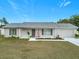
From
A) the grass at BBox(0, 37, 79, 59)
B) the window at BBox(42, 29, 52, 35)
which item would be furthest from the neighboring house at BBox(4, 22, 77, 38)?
the grass at BBox(0, 37, 79, 59)

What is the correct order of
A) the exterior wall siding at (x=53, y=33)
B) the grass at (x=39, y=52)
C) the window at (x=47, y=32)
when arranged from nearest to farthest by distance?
1. the grass at (x=39, y=52)
2. the exterior wall siding at (x=53, y=33)
3. the window at (x=47, y=32)

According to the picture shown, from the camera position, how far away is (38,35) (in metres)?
38.1

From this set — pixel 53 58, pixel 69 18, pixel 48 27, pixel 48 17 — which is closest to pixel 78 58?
pixel 53 58

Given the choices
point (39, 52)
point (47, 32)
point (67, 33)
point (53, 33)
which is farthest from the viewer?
point (47, 32)

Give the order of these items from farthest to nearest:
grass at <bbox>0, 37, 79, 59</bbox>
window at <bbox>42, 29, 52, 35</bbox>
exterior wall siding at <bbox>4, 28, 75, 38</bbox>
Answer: window at <bbox>42, 29, 52, 35</bbox> → exterior wall siding at <bbox>4, 28, 75, 38</bbox> → grass at <bbox>0, 37, 79, 59</bbox>

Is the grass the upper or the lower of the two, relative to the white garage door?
lower

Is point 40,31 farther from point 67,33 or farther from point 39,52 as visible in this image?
point 39,52

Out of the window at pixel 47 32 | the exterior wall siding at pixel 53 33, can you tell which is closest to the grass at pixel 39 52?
the exterior wall siding at pixel 53 33

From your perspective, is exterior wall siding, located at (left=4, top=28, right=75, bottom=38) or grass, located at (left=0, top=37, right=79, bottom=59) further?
exterior wall siding, located at (left=4, top=28, right=75, bottom=38)

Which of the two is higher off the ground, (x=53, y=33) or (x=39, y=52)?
(x=53, y=33)

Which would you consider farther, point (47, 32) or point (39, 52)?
point (47, 32)

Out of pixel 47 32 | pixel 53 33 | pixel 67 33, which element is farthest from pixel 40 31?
pixel 67 33

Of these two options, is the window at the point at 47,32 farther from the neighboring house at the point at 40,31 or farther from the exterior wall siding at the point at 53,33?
the exterior wall siding at the point at 53,33

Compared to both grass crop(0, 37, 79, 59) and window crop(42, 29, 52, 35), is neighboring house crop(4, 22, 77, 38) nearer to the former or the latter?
window crop(42, 29, 52, 35)
